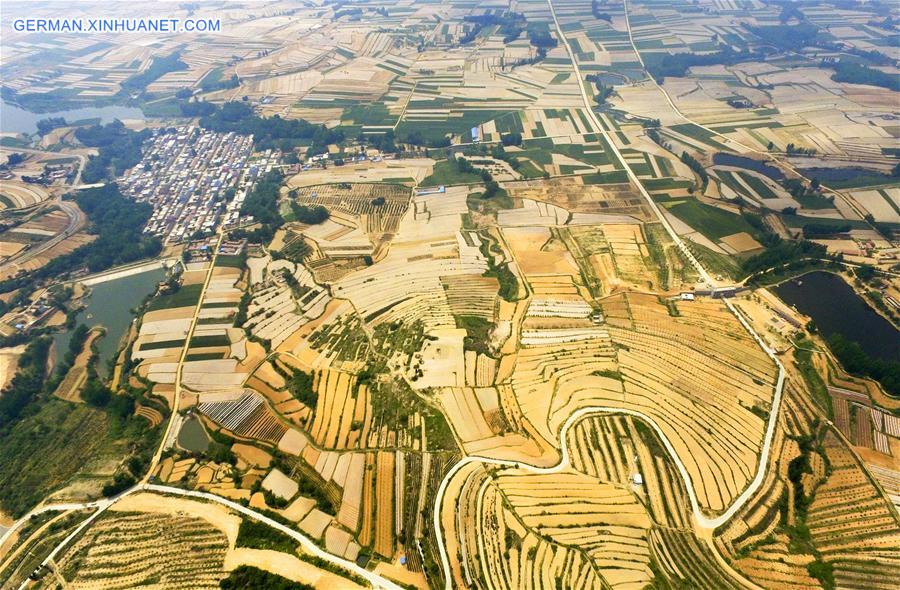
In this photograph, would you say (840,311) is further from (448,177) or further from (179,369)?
(179,369)

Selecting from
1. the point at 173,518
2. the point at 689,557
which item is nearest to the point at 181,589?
the point at 173,518

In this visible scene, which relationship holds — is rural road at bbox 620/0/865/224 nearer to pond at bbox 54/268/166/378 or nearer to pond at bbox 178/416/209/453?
pond at bbox 178/416/209/453

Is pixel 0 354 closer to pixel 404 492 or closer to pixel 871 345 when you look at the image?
pixel 404 492

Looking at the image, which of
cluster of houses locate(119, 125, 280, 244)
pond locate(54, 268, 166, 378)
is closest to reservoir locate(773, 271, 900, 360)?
cluster of houses locate(119, 125, 280, 244)

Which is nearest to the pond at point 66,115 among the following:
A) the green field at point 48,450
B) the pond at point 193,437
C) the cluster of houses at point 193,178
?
the cluster of houses at point 193,178

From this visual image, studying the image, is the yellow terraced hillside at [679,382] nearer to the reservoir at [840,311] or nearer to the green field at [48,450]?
the reservoir at [840,311]
